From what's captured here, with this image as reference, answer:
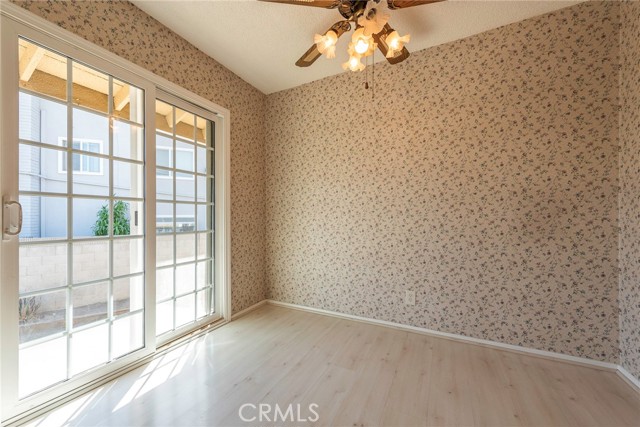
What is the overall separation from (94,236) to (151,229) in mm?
334

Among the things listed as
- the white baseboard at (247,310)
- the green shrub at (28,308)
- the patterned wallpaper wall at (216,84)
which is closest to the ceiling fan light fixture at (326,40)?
the patterned wallpaper wall at (216,84)

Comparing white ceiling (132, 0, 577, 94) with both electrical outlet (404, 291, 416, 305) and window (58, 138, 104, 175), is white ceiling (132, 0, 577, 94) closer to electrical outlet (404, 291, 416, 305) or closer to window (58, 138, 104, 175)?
window (58, 138, 104, 175)

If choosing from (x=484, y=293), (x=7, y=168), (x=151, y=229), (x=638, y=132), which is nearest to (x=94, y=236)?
(x=151, y=229)

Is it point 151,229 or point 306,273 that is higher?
point 151,229

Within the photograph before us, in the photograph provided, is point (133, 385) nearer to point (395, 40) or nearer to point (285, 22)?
point (395, 40)

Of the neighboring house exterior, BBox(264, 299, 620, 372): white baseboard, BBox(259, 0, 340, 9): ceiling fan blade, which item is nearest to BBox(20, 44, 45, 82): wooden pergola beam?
the neighboring house exterior

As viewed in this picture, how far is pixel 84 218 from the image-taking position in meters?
1.59

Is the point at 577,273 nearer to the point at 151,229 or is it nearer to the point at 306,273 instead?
the point at 306,273

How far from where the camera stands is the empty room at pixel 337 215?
1.40 meters

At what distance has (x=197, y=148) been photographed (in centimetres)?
239

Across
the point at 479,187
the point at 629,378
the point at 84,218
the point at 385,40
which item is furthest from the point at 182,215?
the point at 629,378

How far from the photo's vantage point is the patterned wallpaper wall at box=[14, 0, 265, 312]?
1.55 meters

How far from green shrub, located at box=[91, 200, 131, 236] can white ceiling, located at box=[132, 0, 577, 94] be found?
148 cm

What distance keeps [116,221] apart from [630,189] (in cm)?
353
